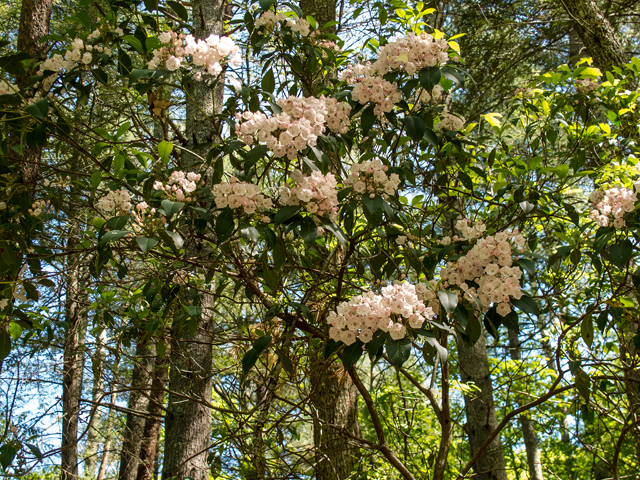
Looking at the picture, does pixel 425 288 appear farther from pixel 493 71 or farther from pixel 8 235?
pixel 493 71

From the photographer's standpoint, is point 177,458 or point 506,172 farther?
point 177,458

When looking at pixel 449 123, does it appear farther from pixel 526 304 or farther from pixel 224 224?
pixel 224 224

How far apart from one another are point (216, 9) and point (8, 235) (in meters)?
1.81

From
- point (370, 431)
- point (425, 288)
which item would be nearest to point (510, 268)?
point (425, 288)

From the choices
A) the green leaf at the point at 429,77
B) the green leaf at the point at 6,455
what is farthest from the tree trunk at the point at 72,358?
the green leaf at the point at 429,77

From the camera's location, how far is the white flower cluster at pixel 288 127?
1.74 m

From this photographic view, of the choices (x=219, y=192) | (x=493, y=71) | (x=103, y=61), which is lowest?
(x=219, y=192)

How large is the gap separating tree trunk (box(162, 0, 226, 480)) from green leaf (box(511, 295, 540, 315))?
1548 millimetres

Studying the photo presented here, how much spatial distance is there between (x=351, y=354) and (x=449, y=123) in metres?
1.34

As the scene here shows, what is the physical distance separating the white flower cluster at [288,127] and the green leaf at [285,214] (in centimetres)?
22

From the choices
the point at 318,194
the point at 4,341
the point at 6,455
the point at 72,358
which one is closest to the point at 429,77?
the point at 318,194

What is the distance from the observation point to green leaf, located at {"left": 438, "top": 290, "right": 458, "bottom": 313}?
5.36 feet

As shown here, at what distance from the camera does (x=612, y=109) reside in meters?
2.68

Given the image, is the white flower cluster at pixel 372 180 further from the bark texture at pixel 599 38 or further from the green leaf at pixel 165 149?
the bark texture at pixel 599 38
